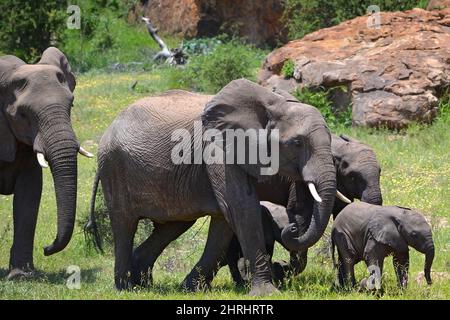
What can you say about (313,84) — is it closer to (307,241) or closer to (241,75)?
(241,75)

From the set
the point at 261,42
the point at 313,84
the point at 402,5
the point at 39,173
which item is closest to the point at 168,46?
the point at 261,42

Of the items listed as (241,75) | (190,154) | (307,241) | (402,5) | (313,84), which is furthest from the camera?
(402,5)

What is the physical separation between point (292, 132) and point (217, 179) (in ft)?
2.68

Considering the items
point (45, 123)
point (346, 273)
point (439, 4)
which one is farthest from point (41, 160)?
point (439, 4)

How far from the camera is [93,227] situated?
11883mm

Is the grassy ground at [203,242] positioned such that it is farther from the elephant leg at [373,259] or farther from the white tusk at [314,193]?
the white tusk at [314,193]

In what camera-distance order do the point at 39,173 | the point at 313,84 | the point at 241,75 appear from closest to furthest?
1. the point at 39,173
2. the point at 313,84
3. the point at 241,75

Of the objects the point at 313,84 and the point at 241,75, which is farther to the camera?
the point at 241,75

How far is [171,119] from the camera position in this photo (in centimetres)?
1059

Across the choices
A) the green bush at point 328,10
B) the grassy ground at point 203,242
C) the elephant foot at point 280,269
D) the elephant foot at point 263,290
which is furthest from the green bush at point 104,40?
the elephant foot at point 263,290

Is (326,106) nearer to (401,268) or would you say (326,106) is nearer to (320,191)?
Answer: (401,268)

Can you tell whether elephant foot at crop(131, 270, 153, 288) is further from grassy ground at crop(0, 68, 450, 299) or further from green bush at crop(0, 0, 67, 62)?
green bush at crop(0, 0, 67, 62)

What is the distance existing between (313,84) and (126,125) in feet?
25.3

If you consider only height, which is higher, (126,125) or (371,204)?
(126,125)
